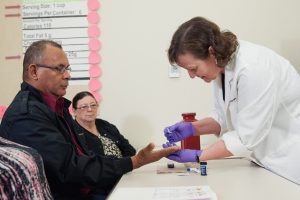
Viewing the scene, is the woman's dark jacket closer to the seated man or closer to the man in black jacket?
the man in black jacket

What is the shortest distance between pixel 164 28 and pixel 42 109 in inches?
52.1

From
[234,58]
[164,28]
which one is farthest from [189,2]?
[234,58]

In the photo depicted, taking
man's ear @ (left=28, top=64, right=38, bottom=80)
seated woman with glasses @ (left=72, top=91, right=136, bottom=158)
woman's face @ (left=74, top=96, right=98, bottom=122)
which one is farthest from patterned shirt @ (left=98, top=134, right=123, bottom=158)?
man's ear @ (left=28, top=64, right=38, bottom=80)

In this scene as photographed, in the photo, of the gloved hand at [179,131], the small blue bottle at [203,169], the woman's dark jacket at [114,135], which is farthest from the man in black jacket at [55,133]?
the woman's dark jacket at [114,135]

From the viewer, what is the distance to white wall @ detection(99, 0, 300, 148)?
2.37 metres

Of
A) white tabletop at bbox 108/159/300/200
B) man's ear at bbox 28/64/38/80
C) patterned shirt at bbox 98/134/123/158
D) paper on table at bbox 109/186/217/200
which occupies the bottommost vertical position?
patterned shirt at bbox 98/134/123/158

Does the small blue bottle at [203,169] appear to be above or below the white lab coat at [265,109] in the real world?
below

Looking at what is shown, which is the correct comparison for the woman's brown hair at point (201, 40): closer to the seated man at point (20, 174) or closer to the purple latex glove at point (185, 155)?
the purple latex glove at point (185, 155)

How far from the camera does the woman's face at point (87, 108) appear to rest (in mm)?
2260

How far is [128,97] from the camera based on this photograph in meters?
2.44

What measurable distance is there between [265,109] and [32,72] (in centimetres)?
97

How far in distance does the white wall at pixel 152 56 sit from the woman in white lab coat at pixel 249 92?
96 centimetres

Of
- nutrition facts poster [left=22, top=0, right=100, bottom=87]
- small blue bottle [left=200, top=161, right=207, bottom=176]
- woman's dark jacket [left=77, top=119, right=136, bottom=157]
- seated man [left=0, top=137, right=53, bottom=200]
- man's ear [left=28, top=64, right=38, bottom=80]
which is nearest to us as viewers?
seated man [left=0, top=137, right=53, bottom=200]

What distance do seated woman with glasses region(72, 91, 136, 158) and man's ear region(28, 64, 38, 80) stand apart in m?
0.80
